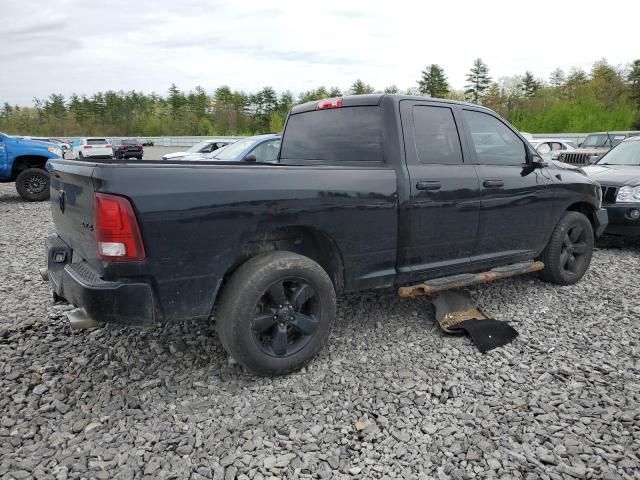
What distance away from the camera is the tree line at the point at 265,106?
4197 centimetres

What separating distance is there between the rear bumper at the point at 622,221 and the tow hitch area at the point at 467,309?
108 inches

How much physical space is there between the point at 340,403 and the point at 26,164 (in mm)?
11508

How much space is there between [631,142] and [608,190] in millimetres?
1989

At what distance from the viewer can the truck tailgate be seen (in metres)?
2.83

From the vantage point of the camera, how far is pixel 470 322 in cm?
407

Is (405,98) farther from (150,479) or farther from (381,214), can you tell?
(150,479)

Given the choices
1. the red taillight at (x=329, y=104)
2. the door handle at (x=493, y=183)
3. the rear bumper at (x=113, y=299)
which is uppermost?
the red taillight at (x=329, y=104)

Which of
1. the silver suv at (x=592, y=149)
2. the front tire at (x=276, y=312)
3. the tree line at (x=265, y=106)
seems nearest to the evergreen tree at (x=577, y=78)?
the tree line at (x=265, y=106)

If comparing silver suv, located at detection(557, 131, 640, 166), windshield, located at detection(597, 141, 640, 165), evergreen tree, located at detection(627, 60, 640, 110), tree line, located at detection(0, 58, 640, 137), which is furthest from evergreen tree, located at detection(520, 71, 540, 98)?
windshield, located at detection(597, 141, 640, 165)

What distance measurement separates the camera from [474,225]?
4133 millimetres

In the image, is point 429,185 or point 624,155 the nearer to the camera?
point 429,185

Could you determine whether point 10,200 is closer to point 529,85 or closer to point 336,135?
point 336,135

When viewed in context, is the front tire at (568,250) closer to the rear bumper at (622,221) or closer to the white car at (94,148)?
the rear bumper at (622,221)

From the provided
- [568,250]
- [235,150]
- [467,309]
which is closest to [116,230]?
[467,309]
